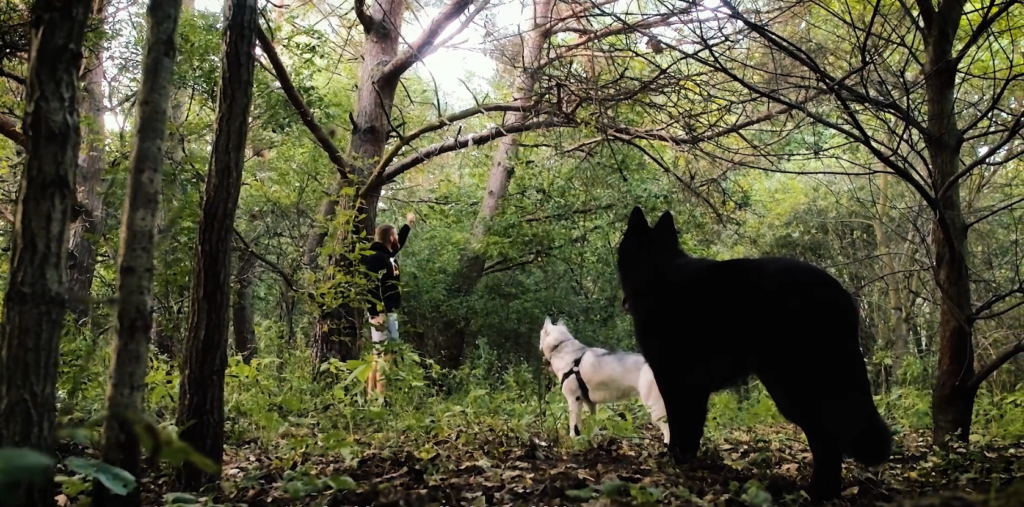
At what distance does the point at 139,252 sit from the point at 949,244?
4.39 meters

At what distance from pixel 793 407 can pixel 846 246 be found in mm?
8766

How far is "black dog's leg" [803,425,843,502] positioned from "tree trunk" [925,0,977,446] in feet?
4.17

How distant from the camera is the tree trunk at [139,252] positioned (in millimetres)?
2371

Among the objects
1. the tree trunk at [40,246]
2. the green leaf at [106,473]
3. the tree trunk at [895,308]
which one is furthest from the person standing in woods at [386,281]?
the tree trunk at [895,308]

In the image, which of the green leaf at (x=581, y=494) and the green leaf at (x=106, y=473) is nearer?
the green leaf at (x=106, y=473)

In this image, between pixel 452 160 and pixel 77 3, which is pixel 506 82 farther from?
pixel 77 3

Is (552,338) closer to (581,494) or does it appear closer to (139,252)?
(581,494)

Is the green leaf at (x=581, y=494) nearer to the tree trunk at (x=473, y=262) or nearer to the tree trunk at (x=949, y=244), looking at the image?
the tree trunk at (x=949, y=244)

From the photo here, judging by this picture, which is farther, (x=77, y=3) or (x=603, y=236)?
(x=603, y=236)

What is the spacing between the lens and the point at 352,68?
14078 mm

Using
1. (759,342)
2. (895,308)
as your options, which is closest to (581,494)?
(759,342)

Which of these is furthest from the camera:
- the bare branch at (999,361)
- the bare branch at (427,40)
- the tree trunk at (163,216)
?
the bare branch at (427,40)

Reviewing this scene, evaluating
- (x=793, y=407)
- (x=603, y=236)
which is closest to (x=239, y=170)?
(x=793, y=407)

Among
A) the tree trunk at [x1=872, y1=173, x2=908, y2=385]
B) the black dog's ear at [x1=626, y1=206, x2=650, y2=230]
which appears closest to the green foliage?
the black dog's ear at [x1=626, y1=206, x2=650, y2=230]
